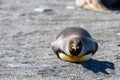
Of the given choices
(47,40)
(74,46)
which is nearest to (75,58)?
(74,46)

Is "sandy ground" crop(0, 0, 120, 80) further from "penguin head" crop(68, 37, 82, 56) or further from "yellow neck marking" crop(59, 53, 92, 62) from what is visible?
"penguin head" crop(68, 37, 82, 56)

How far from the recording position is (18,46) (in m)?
5.93

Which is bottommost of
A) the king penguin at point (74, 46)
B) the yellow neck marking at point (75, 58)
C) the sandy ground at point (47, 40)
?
the sandy ground at point (47, 40)

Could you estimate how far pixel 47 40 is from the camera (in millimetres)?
6324

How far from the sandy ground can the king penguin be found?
11 centimetres

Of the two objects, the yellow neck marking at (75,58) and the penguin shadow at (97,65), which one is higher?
the yellow neck marking at (75,58)

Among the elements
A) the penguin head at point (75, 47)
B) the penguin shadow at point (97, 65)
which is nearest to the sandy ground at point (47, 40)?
the penguin shadow at point (97, 65)

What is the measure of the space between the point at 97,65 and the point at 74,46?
0.51m

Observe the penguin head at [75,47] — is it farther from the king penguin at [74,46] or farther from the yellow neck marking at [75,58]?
the yellow neck marking at [75,58]

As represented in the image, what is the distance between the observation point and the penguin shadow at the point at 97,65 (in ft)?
16.2

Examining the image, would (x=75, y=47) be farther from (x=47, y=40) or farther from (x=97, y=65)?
(x=47, y=40)

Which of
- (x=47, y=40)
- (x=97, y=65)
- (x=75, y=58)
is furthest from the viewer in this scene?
(x=47, y=40)

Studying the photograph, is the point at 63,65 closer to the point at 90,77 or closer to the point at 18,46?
the point at 90,77

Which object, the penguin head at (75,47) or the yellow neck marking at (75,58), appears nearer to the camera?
the penguin head at (75,47)
